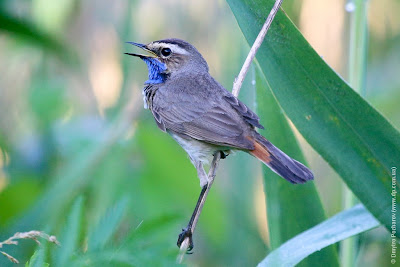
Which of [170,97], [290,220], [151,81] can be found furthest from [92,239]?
[151,81]

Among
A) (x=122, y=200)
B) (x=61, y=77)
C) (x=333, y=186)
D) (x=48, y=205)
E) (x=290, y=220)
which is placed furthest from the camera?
(x=61, y=77)

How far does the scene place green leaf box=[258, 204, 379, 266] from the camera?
83.8 inches

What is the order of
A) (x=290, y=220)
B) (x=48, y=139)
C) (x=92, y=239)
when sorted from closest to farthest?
(x=92, y=239), (x=290, y=220), (x=48, y=139)

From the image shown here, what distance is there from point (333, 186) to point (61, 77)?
2.38 meters

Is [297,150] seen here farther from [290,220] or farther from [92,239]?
[92,239]

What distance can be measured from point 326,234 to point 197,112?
1.17 meters

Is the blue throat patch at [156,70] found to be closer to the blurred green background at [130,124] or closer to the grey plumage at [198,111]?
the grey plumage at [198,111]

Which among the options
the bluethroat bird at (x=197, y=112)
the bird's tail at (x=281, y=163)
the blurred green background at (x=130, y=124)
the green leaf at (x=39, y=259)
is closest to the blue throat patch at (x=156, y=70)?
the bluethroat bird at (x=197, y=112)

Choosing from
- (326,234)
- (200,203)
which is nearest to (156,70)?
(200,203)

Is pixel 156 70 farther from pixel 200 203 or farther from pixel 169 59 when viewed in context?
pixel 200 203

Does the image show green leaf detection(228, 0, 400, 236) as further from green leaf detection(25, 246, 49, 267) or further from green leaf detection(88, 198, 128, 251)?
green leaf detection(25, 246, 49, 267)

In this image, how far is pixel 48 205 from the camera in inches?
121

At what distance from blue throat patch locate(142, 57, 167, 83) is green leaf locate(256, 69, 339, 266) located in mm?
1129

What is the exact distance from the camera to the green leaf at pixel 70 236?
1.19m
